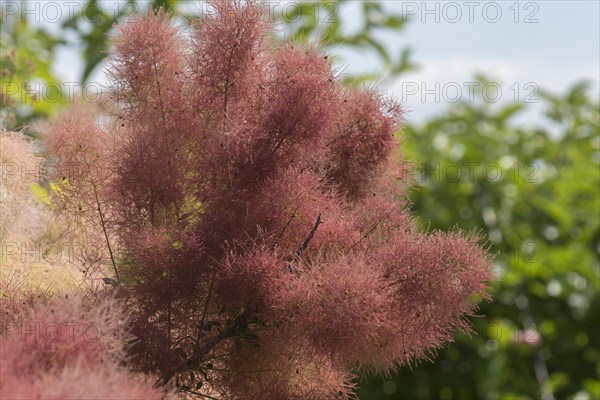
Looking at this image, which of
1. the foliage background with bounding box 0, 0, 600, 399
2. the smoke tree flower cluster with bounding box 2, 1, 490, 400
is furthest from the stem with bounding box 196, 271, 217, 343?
the foliage background with bounding box 0, 0, 600, 399

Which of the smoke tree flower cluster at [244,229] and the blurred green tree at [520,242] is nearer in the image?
the smoke tree flower cluster at [244,229]

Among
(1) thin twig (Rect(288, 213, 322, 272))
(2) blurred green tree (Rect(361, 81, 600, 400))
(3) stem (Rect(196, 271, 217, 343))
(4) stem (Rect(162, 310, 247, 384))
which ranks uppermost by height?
(1) thin twig (Rect(288, 213, 322, 272))

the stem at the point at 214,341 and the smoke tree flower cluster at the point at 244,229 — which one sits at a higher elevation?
the smoke tree flower cluster at the point at 244,229

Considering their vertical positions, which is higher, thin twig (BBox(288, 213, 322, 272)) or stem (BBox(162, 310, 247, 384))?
thin twig (BBox(288, 213, 322, 272))

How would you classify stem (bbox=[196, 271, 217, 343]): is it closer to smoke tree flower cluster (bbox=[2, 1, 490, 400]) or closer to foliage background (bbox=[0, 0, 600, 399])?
smoke tree flower cluster (bbox=[2, 1, 490, 400])

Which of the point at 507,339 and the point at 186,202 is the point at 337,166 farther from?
the point at 507,339

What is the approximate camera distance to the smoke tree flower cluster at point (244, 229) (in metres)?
1.00

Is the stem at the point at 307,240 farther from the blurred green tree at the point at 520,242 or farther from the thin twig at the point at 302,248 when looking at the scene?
the blurred green tree at the point at 520,242

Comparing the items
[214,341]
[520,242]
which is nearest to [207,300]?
[214,341]

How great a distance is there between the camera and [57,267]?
124 centimetres

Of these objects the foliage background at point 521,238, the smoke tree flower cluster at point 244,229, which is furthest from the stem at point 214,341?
the foliage background at point 521,238

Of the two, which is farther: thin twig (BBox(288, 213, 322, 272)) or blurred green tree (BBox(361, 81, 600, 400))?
blurred green tree (BBox(361, 81, 600, 400))

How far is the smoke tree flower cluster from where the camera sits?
1.00 meters

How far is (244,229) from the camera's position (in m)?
1.03
